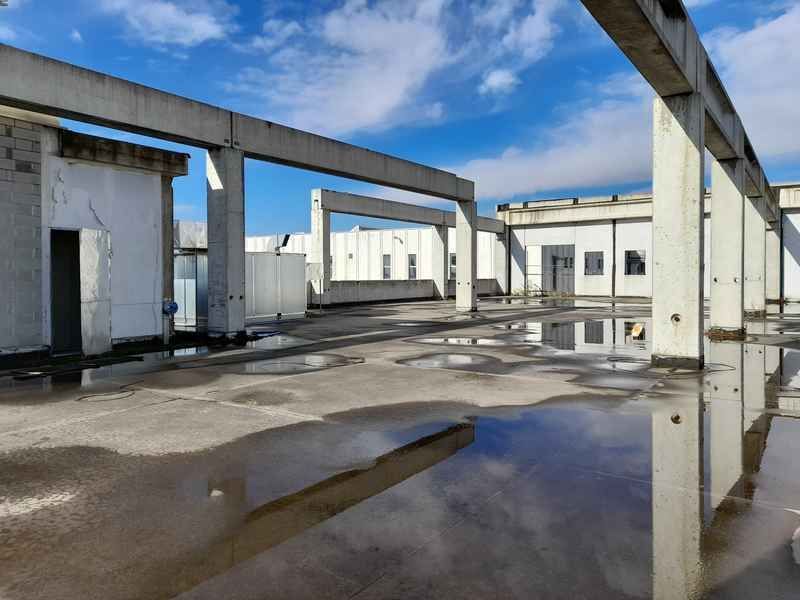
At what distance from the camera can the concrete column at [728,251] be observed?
16734 mm

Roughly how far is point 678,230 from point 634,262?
3243 centimetres

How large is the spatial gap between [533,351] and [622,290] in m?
30.9

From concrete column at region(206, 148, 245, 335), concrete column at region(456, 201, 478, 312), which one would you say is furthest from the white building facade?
concrete column at region(456, 201, 478, 312)

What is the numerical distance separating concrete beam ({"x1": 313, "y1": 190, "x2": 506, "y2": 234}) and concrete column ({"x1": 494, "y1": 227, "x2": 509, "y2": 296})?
3.19 meters

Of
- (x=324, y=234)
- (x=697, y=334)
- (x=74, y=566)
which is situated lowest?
(x=74, y=566)

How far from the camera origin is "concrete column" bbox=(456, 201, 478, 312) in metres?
27.6

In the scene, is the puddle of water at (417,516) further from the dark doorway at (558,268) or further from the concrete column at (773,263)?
the dark doorway at (558,268)

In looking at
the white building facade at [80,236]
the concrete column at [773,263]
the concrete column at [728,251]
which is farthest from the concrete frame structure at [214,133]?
the concrete column at [773,263]

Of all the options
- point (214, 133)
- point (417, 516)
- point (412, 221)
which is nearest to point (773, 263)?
point (412, 221)

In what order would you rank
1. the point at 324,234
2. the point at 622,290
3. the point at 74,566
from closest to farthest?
the point at 74,566 → the point at 324,234 → the point at 622,290

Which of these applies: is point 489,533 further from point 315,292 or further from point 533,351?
point 315,292

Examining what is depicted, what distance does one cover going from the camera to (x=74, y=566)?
361 centimetres

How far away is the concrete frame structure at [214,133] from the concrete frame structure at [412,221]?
6.69 m

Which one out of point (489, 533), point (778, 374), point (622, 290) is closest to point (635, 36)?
point (778, 374)
